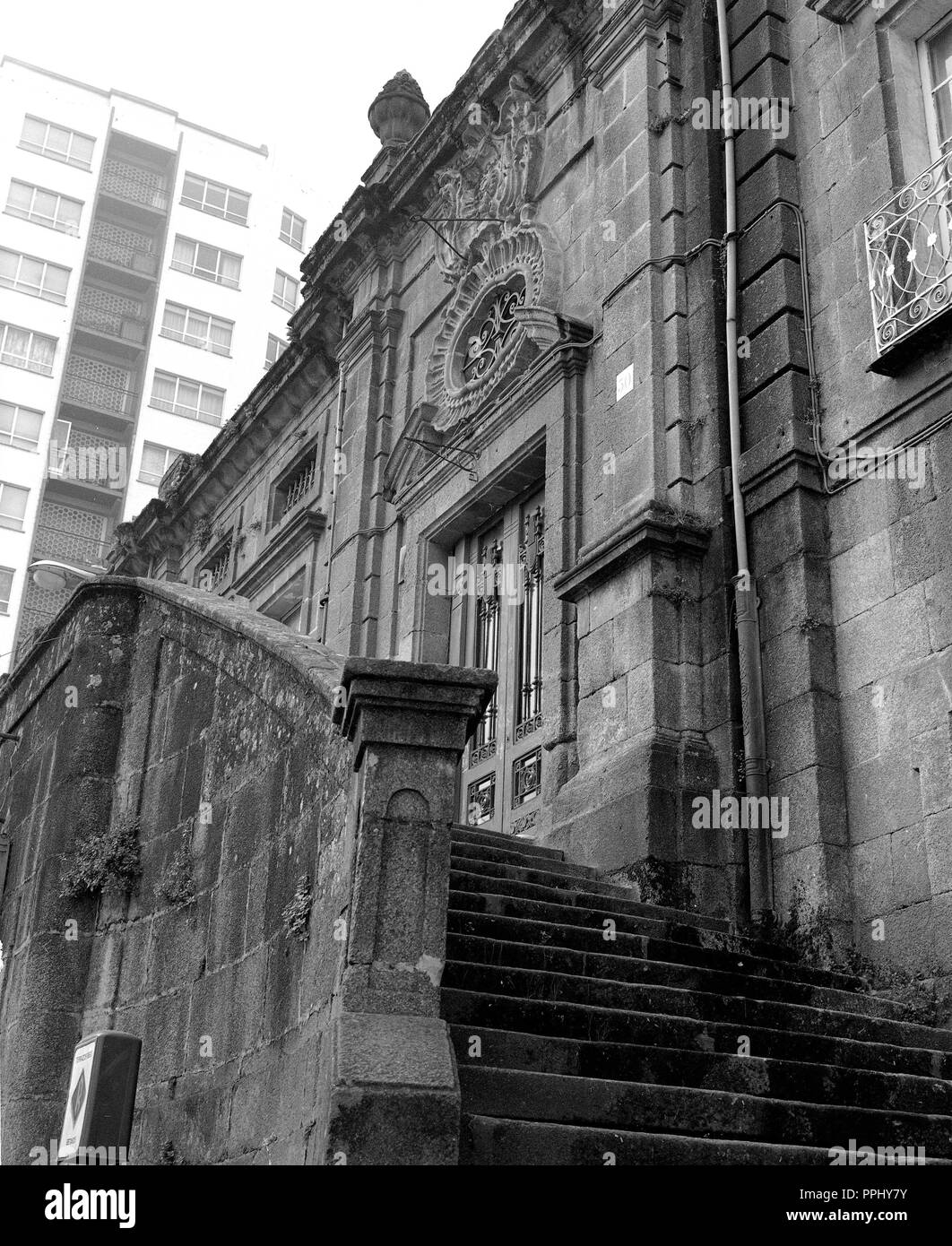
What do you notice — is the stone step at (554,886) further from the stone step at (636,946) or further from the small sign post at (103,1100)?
the small sign post at (103,1100)

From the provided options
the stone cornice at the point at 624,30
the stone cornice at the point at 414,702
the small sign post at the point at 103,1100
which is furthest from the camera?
the stone cornice at the point at 624,30

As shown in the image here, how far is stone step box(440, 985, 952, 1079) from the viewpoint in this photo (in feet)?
19.6

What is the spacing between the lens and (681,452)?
10453mm

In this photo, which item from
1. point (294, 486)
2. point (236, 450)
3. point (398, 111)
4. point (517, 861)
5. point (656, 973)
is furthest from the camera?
point (236, 450)

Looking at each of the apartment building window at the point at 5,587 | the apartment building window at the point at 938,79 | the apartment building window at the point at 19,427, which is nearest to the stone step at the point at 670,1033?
the apartment building window at the point at 938,79

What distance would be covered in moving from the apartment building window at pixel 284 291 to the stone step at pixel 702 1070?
132 feet

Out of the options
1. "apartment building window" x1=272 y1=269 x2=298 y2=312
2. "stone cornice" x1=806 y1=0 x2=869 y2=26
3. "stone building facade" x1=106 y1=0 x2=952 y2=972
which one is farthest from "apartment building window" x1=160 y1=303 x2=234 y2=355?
"stone cornice" x1=806 y1=0 x2=869 y2=26

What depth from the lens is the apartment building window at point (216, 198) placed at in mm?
44688

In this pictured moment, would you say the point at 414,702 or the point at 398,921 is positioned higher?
the point at 414,702

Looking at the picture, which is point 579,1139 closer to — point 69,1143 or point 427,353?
point 69,1143

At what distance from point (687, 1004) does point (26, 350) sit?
37.0 metres

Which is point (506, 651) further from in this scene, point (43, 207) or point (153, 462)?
point (43, 207)

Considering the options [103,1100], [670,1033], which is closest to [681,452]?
[670,1033]
